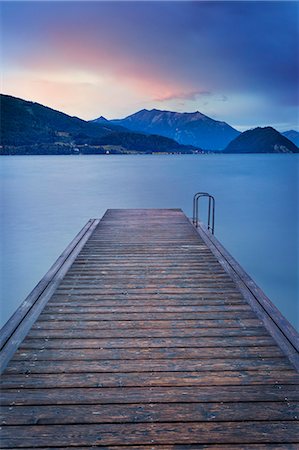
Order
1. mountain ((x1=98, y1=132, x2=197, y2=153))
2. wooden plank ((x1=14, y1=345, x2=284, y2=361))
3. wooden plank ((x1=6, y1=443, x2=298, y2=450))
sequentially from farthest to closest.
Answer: mountain ((x1=98, y1=132, x2=197, y2=153))
wooden plank ((x1=14, y1=345, x2=284, y2=361))
wooden plank ((x1=6, y1=443, x2=298, y2=450))

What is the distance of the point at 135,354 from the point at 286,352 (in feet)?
4.57

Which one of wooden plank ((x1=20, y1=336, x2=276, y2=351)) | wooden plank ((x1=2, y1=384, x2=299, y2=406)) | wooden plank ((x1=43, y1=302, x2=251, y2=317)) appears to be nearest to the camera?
wooden plank ((x1=2, y1=384, x2=299, y2=406))

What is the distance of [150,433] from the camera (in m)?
2.33

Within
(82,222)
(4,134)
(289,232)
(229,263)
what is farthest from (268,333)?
(4,134)

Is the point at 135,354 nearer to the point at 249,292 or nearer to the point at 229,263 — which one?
the point at 249,292

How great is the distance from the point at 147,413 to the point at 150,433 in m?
0.17

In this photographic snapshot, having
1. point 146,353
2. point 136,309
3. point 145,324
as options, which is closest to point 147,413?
point 146,353

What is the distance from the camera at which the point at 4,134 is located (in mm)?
154500

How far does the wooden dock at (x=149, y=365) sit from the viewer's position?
235cm

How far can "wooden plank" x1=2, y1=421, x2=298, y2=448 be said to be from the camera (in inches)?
89.4

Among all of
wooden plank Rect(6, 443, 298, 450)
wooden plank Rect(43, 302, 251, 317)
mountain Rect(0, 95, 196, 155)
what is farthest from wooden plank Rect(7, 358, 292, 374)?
mountain Rect(0, 95, 196, 155)

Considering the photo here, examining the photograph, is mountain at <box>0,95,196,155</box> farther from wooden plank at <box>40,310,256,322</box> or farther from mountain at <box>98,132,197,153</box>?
wooden plank at <box>40,310,256,322</box>

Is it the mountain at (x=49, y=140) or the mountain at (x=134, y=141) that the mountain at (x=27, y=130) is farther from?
the mountain at (x=134, y=141)

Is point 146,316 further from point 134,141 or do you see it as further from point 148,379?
point 134,141
